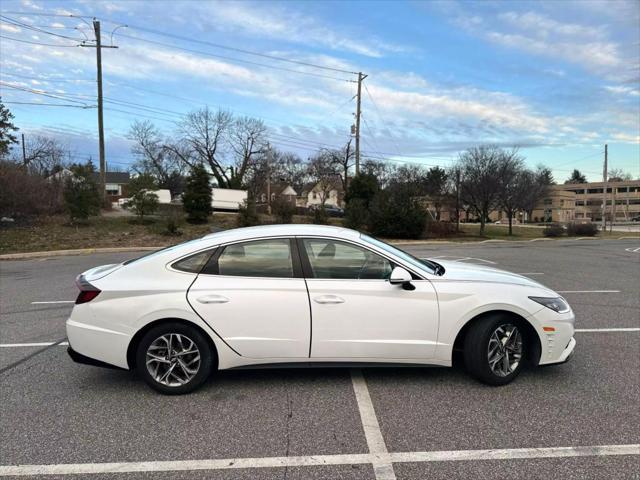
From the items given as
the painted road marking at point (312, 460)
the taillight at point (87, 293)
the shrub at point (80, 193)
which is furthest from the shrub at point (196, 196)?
the painted road marking at point (312, 460)

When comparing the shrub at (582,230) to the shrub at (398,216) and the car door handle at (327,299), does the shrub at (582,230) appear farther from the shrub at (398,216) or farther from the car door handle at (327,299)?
the car door handle at (327,299)

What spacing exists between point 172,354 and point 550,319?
10.9 ft

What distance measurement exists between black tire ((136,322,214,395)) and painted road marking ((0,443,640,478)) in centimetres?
99

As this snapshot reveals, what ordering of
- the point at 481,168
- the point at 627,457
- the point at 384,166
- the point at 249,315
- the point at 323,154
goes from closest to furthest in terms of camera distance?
1. the point at 627,457
2. the point at 249,315
3. the point at 481,168
4. the point at 323,154
5. the point at 384,166

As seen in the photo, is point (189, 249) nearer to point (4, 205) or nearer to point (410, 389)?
point (410, 389)

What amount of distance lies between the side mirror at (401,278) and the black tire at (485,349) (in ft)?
2.28

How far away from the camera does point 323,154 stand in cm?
6625

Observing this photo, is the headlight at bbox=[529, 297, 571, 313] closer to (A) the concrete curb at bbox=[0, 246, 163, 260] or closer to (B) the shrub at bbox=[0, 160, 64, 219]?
(A) the concrete curb at bbox=[0, 246, 163, 260]

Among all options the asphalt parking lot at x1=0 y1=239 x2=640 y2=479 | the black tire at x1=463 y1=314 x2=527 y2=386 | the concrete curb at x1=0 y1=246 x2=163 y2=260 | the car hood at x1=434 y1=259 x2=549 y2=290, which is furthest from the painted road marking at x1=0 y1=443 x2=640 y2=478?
the concrete curb at x1=0 y1=246 x2=163 y2=260

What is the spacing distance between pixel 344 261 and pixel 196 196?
81.3 feet

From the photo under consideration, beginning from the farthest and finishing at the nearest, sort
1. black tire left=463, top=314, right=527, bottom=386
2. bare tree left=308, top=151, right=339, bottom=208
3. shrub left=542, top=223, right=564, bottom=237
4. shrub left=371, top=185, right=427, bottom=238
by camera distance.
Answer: bare tree left=308, top=151, right=339, bottom=208 < shrub left=542, top=223, right=564, bottom=237 < shrub left=371, top=185, right=427, bottom=238 < black tire left=463, top=314, right=527, bottom=386

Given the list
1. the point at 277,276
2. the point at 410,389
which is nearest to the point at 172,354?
the point at 277,276

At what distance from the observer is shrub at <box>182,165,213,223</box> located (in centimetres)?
2752

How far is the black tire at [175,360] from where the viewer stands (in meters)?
3.90
